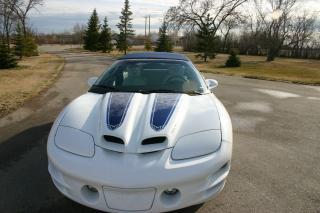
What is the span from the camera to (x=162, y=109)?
123 inches

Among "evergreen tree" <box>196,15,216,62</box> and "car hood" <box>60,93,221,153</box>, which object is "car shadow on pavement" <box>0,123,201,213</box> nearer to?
"car hood" <box>60,93,221,153</box>

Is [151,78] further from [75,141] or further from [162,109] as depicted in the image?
[75,141]

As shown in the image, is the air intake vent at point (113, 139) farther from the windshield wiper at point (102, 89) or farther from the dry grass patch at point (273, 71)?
the dry grass patch at point (273, 71)

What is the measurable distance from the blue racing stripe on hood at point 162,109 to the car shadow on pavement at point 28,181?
2.78 feet

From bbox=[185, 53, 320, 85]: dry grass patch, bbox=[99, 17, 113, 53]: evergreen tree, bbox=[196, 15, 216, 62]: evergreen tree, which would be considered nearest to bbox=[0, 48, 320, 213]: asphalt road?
bbox=[185, 53, 320, 85]: dry grass patch

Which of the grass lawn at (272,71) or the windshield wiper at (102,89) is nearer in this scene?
the windshield wiper at (102,89)

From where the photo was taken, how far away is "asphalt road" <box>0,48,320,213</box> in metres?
3.04

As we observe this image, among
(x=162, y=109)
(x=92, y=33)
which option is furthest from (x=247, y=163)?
(x=92, y=33)

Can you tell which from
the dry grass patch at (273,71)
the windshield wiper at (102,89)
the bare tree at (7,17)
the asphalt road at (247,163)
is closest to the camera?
the asphalt road at (247,163)

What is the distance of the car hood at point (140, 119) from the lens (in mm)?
2678

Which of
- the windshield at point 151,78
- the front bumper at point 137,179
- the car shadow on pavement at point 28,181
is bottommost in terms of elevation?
the car shadow on pavement at point 28,181

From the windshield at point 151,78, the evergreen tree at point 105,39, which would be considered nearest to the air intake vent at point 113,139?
the windshield at point 151,78

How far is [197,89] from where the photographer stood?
158 inches

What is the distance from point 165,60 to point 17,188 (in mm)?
2677
